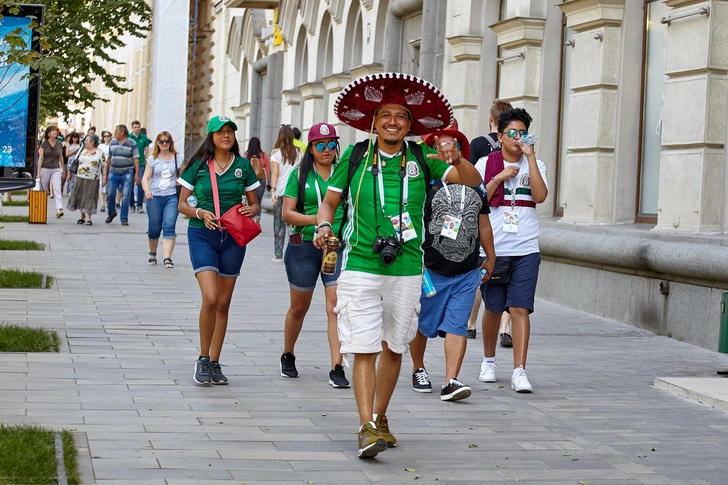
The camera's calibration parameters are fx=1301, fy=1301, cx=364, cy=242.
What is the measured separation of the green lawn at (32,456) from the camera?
5.23 m

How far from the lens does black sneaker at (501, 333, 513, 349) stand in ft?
33.6

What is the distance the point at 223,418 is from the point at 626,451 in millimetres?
2083

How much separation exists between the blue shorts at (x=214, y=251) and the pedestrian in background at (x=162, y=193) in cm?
743

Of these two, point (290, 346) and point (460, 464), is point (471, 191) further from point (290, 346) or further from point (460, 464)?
point (460, 464)

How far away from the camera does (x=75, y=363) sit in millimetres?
8336

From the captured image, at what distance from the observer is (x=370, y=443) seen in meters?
5.92

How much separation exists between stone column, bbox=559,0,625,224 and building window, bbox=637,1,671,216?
27 cm

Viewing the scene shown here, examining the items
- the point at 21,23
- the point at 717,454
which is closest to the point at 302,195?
the point at 717,454

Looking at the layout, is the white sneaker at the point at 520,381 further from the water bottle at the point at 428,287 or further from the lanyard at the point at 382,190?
the lanyard at the point at 382,190

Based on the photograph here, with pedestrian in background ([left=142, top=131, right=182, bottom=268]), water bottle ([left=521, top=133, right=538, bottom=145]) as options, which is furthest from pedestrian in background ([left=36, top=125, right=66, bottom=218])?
water bottle ([left=521, top=133, right=538, bottom=145])

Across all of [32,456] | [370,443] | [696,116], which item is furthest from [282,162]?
[32,456]

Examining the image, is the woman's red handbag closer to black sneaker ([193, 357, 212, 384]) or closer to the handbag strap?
the handbag strap

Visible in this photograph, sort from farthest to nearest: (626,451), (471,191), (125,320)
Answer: (125,320) < (471,191) < (626,451)

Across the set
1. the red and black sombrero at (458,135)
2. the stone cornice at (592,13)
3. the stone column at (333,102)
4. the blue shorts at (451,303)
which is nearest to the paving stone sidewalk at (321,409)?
the blue shorts at (451,303)
